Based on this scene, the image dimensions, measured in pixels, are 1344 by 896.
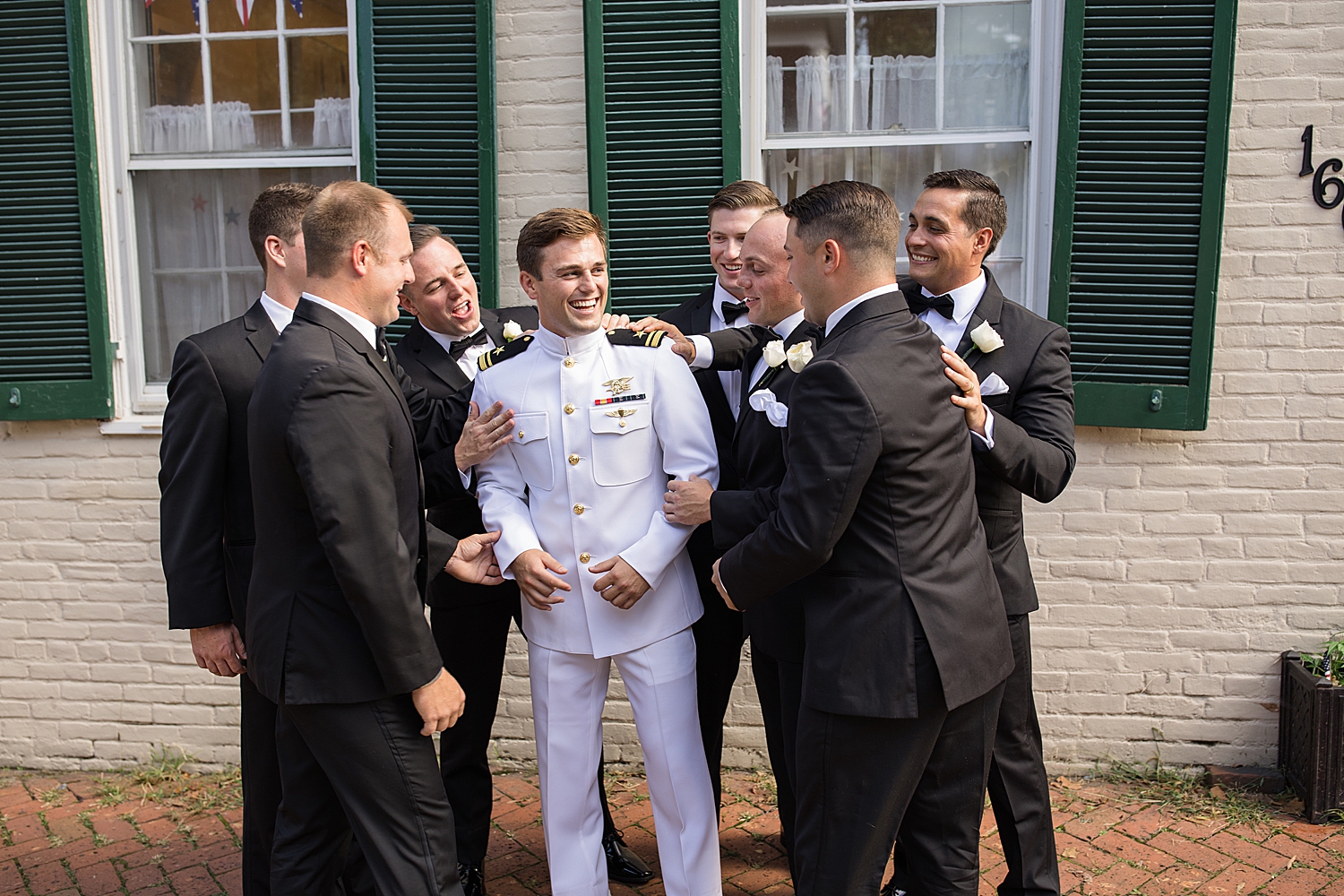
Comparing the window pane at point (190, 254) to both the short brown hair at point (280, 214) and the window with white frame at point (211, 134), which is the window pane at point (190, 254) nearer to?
the window with white frame at point (211, 134)

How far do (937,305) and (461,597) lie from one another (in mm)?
1694

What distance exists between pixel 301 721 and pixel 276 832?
1.36 ft

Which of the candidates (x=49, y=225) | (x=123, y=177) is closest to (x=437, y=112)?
(x=123, y=177)

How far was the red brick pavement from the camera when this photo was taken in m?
3.36

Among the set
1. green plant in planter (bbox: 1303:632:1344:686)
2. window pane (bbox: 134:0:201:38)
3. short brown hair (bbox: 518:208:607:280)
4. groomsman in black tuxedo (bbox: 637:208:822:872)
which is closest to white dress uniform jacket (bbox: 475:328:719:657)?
groomsman in black tuxedo (bbox: 637:208:822:872)

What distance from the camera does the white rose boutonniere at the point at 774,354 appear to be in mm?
2717

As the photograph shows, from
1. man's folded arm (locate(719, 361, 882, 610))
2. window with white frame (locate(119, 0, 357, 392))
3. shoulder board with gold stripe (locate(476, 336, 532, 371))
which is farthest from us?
window with white frame (locate(119, 0, 357, 392))

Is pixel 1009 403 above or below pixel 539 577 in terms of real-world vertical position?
above

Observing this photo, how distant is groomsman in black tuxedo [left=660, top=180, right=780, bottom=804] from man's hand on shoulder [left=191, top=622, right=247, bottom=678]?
1.28 metres

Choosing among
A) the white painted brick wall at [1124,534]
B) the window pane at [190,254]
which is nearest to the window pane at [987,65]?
the white painted brick wall at [1124,534]

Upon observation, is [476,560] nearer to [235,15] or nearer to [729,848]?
[729,848]

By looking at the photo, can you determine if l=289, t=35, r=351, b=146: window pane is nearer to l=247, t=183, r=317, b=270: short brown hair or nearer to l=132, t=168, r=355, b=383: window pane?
l=132, t=168, r=355, b=383: window pane

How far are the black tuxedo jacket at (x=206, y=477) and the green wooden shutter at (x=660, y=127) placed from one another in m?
1.67

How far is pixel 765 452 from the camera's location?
279 centimetres
